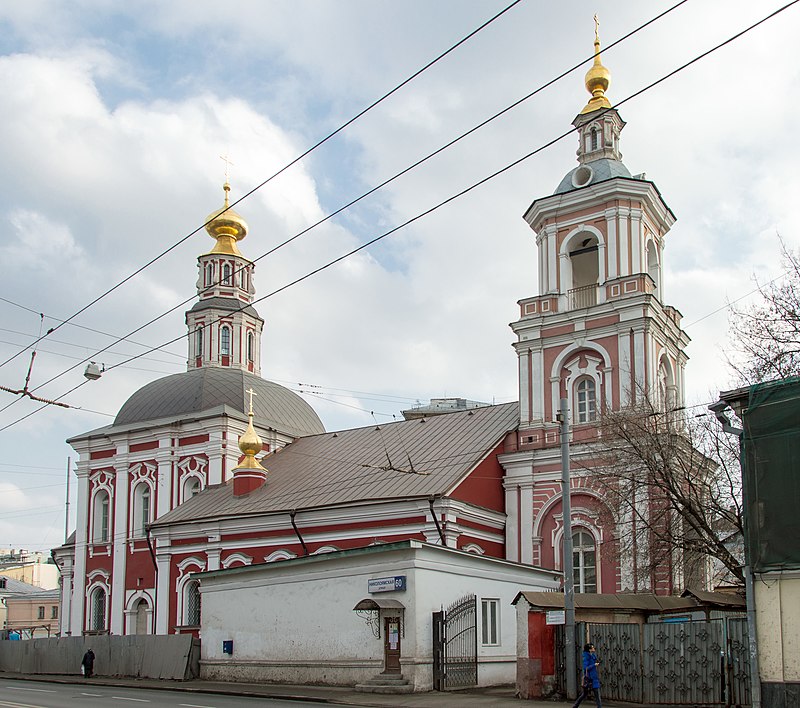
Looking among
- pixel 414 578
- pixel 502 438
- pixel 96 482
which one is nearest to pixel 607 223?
pixel 502 438

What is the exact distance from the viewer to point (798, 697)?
55.0 ft

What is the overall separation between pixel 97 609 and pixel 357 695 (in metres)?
22.8

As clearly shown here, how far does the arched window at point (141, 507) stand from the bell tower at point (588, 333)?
16.5m

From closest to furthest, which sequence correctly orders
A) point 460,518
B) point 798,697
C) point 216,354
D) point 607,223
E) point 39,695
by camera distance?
1. point 798,697
2. point 39,695
3. point 460,518
4. point 607,223
5. point 216,354

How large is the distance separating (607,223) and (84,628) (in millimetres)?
26029

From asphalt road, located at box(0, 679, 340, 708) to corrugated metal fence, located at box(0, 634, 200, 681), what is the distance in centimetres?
207

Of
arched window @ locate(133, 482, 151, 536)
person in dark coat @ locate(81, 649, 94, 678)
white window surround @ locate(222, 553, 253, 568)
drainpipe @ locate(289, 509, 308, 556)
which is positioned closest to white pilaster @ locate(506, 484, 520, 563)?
drainpipe @ locate(289, 509, 308, 556)

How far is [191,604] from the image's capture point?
39.2 m

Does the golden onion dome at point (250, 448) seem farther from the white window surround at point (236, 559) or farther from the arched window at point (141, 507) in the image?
the arched window at point (141, 507)

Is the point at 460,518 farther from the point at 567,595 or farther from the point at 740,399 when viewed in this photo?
the point at 740,399

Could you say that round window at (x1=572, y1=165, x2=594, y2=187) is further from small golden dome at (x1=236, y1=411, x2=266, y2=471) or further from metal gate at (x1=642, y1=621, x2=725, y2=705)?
metal gate at (x1=642, y1=621, x2=725, y2=705)

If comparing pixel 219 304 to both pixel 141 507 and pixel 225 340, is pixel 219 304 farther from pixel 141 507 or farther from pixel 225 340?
pixel 141 507

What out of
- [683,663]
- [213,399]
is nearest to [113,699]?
[683,663]

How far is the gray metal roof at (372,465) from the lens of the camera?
113 feet
